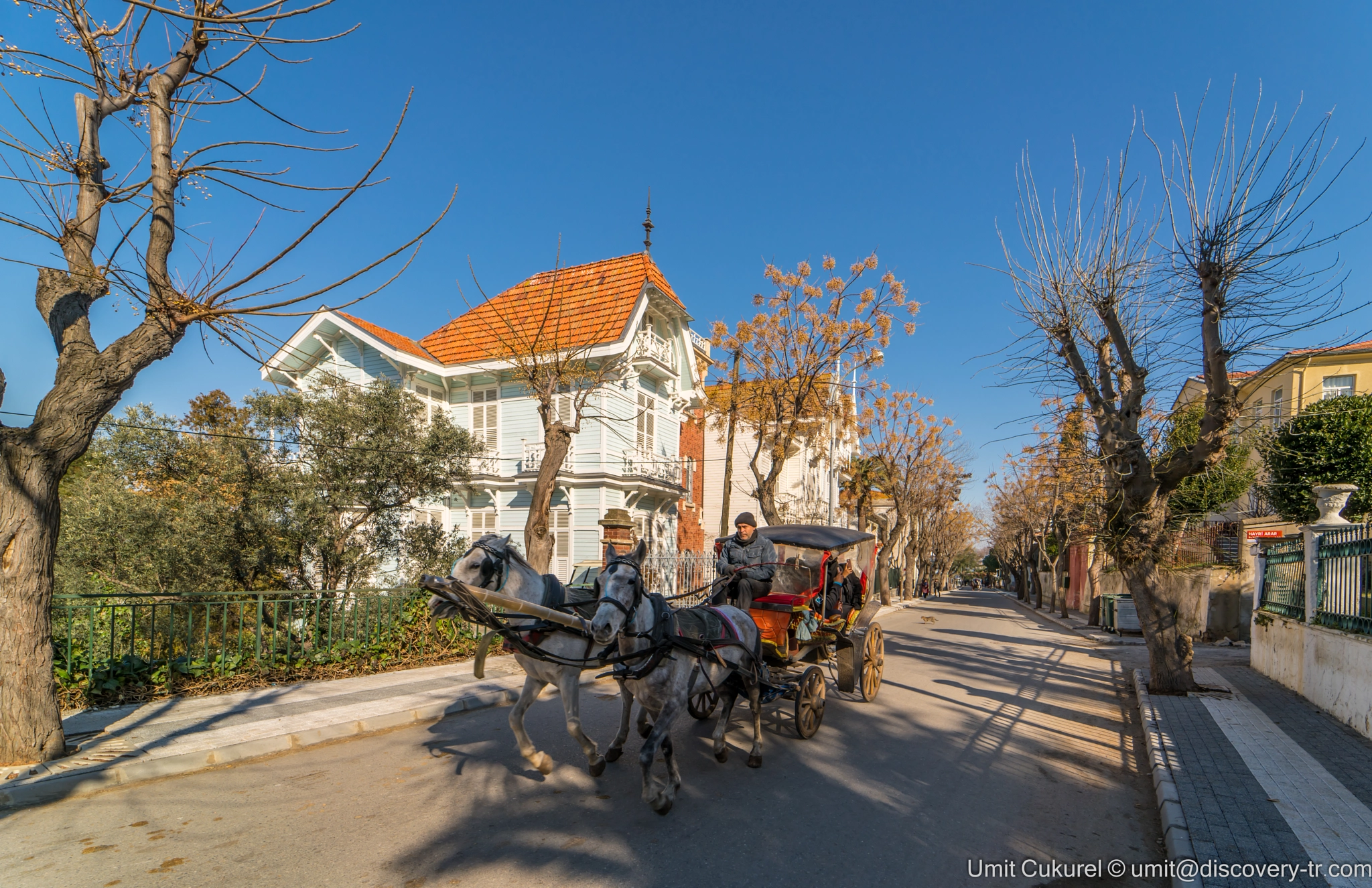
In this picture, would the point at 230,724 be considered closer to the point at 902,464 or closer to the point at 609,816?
the point at 609,816

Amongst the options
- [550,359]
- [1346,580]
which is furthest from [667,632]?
[550,359]

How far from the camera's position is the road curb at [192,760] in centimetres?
594

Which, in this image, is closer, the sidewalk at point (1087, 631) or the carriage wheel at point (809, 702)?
the carriage wheel at point (809, 702)

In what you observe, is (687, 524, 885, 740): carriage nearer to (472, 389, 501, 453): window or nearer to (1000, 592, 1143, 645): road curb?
(1000, 592, 1143, 645): road curb

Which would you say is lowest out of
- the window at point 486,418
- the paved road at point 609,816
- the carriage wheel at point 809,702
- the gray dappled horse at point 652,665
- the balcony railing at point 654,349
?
the paved road at point 609,816

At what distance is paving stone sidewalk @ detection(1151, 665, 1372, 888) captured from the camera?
4.72 m

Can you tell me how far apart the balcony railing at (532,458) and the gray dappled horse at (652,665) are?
17.1 metres

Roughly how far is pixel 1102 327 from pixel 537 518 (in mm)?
10350

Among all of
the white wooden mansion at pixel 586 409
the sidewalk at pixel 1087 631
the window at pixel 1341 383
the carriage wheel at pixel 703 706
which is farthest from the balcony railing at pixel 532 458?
the window at pixel 1341 383

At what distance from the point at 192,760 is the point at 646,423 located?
1908 centimetres

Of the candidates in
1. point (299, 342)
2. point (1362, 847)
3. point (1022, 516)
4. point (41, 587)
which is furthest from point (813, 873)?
point (1022, 516)

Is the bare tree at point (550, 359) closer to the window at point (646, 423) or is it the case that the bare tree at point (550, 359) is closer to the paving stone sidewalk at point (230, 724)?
the window at point (646, 423)

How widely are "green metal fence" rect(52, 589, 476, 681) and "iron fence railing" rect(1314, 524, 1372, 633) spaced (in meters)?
11.3

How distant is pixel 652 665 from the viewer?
5719mm
